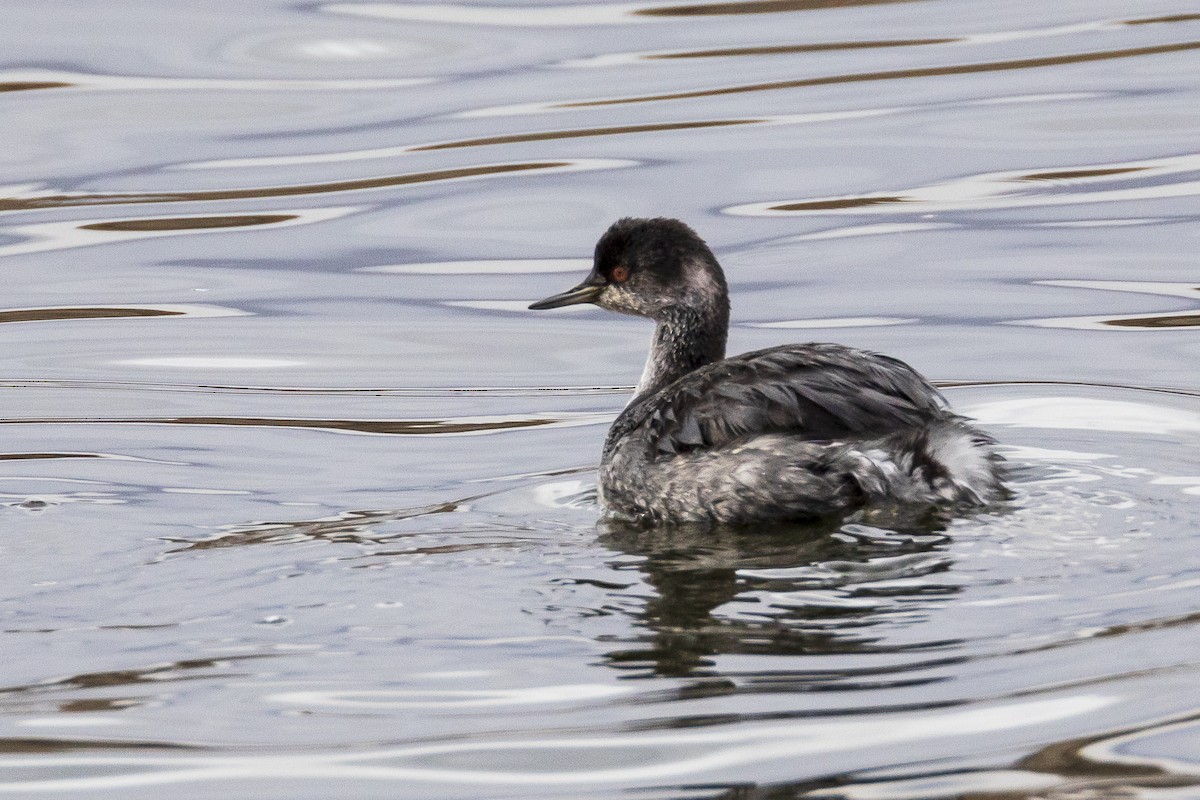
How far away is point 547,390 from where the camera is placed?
31.0ft

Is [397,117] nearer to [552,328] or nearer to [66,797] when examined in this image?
[552,328]

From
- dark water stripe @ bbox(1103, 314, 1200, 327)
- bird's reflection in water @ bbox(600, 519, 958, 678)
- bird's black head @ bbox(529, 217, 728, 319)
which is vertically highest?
bird's black head @ bbox(529, 217, 728, 319)

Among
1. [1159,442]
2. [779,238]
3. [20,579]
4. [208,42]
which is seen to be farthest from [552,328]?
[208,42]

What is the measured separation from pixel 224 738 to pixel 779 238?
24.1 ft

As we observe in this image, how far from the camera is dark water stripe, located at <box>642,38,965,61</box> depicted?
49.2 ft

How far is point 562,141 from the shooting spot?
1338cm

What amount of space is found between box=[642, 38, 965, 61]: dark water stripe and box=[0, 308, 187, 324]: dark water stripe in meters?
5.17

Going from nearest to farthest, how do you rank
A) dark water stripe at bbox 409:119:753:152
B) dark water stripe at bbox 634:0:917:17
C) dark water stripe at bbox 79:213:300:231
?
1. dark water stripe at bbox 79:213:300:231
2. dark water stripe at bbox 409:119:753:152
3. dark water stripe at bbox 634:0:917:17

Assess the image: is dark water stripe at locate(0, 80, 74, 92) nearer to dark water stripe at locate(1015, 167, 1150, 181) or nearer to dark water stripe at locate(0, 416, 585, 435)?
dark water stripe at locate(0, 416, 585, 435)

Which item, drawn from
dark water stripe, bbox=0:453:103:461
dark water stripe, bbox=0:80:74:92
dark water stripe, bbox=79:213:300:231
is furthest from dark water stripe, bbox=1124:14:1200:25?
dark water stripe, bbox=0:453:103:461

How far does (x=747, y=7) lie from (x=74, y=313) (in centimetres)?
670

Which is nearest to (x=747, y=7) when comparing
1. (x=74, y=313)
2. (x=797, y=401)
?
(x=74, y=313)

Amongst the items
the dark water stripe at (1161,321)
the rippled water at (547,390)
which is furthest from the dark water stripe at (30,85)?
the dark water stripe at (1161,321)

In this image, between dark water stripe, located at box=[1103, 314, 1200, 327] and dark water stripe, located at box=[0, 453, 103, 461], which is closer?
dark water stripe, located at box=[0, 453, 103, 461]
